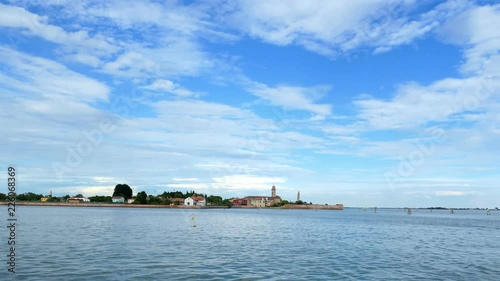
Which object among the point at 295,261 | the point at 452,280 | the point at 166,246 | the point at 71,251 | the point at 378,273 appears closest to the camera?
the point at 452,280

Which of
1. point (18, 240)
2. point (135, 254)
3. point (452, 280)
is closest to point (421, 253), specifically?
point (452, 280)

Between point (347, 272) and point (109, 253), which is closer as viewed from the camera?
point (347, 272)

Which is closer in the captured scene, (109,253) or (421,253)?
(109,253)

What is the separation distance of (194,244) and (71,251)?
1465cm

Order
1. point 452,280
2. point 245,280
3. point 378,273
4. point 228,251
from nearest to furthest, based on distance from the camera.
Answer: point 245,280 < point 452,280 < point 378,273 < point 228,251

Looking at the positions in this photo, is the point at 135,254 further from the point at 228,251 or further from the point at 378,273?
the point at 378,273

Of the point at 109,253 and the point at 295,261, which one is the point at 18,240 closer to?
the point at 109,253

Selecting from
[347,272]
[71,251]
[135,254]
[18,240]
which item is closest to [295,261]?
[347,272]

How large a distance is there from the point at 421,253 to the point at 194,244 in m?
26.5

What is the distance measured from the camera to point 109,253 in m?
38.1

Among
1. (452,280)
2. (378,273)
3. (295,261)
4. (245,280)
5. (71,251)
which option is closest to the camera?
(245,280)

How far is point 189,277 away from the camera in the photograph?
27984mm

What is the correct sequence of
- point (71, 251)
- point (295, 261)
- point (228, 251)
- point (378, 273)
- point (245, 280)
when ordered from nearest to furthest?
point (245, 280)
point (378, 273)
point (295, 261)
point (71, 251)
point (228, 251)

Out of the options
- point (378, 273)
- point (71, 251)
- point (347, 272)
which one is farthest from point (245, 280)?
point (71, 251)
